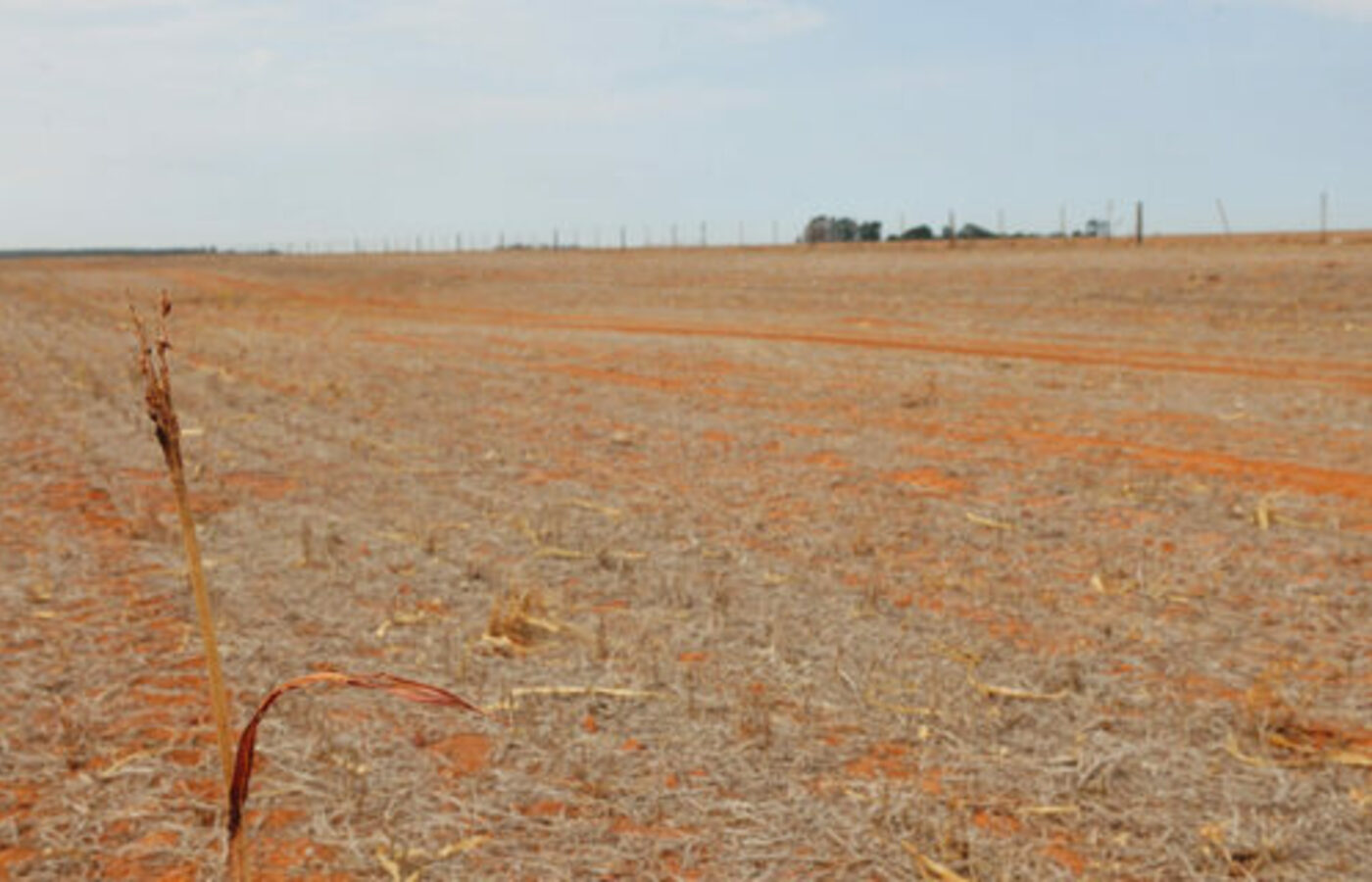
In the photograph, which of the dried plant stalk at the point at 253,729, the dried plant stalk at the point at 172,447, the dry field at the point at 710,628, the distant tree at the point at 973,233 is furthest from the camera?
the distant tree at the point at 973,233

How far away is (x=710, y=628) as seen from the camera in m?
5.05

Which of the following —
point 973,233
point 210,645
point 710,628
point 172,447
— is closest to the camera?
point 172,447

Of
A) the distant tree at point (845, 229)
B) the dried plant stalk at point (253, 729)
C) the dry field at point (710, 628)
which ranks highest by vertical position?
the distant tree at point (845, 229)

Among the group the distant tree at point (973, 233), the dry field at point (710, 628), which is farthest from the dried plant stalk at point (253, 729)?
the distant tree at point (973, 233)

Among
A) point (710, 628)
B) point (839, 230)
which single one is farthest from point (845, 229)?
point (710, 628)

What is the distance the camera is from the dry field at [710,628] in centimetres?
335

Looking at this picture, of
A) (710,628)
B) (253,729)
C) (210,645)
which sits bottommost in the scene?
(710,628)

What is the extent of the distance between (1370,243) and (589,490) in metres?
32.7

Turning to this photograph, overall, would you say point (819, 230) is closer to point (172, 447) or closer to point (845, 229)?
point (845, 229)

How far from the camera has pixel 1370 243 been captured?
31.7 metres

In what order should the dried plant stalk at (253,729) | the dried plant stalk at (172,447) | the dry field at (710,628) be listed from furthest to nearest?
the dry field at (710,628) < the dried plant stalk at (253,729) < the dried plant stalk at (172,447)

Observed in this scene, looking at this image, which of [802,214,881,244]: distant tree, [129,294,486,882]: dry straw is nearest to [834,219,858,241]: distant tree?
[802,214,881,244]: distant tree

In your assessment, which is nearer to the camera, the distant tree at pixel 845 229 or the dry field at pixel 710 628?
the dry field at pixel 710 628

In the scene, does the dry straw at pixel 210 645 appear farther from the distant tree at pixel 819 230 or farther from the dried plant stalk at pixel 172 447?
the distant tree at pixel 819 230
